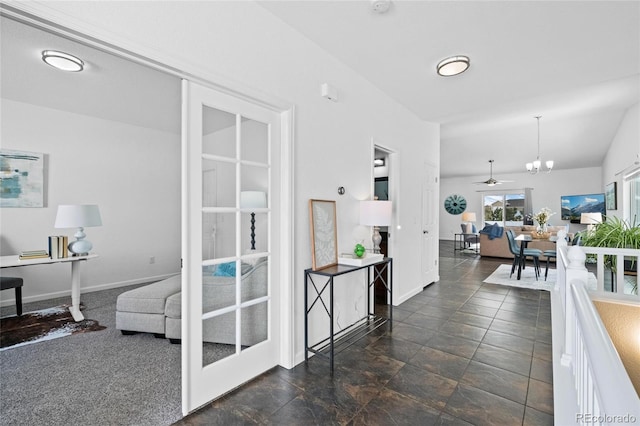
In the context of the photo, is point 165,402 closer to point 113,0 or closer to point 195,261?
point 195,261

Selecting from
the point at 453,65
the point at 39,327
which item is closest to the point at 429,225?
the point at 453,65

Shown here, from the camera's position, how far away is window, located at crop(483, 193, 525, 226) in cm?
1048

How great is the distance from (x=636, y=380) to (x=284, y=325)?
8.40 feet

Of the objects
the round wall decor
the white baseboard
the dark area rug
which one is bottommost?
the dark area rug

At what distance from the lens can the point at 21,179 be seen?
389 cm

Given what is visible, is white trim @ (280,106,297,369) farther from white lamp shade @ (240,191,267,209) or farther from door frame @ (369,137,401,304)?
door frame @ (369,137,401,304)

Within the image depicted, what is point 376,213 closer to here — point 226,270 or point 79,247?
point 226,270

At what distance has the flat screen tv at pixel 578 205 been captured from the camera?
8.46 m

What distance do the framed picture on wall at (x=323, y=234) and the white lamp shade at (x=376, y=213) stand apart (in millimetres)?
452

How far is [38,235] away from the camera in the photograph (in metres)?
4.04

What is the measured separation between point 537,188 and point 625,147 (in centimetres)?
523

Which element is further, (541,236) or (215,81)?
(541,236)

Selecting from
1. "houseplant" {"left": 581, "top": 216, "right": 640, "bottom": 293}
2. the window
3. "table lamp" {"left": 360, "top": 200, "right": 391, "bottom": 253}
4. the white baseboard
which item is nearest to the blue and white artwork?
the white baseboard

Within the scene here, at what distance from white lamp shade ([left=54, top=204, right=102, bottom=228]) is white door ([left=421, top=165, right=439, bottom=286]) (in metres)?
4.67
